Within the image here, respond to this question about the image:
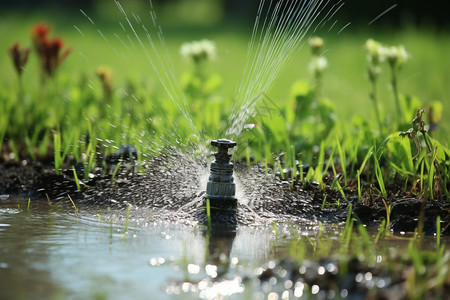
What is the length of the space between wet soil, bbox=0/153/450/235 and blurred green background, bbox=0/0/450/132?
1.93m

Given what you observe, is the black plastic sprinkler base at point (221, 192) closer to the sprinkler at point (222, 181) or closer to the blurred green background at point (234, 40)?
the sprinkler at point (222, 181)

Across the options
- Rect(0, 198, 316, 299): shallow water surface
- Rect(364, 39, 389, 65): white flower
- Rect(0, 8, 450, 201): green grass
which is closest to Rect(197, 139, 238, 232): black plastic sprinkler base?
Rect(0, 198, 316, 299): shallow water surface

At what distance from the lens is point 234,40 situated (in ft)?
33.7

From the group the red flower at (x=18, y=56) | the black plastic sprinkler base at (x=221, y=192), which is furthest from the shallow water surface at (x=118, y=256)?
the red flower at (x=18, y=56)

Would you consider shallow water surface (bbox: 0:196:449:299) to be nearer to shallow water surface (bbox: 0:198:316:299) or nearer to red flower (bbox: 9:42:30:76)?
shallow water surface (bbox: 0:198:316:299)

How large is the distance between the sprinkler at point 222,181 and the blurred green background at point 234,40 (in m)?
2.70

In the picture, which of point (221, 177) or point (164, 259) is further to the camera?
point (221, 177)

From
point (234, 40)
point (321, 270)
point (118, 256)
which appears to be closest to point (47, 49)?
point (118, 256)

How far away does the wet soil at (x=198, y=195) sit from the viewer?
2.79 metres

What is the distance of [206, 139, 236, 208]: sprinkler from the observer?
8.92ft

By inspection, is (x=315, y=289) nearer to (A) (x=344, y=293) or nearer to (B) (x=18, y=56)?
(A) (x=344, y=293)

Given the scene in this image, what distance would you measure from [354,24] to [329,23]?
42 cm

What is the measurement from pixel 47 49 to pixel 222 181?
75.2 inches

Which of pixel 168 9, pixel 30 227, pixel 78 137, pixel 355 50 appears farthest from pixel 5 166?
pixel 168 9
